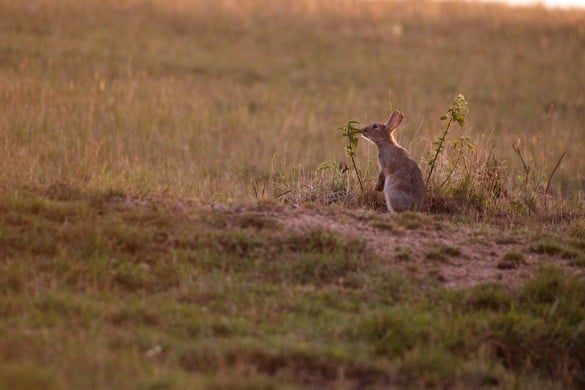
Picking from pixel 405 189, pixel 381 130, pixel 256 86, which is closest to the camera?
pixel 405 189

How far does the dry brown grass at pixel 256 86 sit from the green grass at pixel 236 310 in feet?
4.09

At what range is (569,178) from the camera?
1405cm

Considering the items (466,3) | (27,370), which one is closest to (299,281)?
(27,370)

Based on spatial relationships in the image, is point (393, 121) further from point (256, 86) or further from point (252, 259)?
point (256, 86)

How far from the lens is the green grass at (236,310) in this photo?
18.7 feet

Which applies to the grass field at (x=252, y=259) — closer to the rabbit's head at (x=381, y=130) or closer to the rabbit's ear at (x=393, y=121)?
the rabbit's head at (x=381, y=130)

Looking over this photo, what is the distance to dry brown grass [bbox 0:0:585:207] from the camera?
11.7 meters

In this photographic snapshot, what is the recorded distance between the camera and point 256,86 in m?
18.7

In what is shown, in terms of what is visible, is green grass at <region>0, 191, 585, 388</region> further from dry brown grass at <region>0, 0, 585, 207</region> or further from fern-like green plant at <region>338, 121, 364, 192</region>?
fern-like green plant at <region>338, 121, 364, 192</region>

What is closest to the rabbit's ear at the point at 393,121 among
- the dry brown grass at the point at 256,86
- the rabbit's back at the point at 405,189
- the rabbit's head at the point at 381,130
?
the rabbit's head at the point at 381,130

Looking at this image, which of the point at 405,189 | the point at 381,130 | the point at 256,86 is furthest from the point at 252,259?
the point at 256,86

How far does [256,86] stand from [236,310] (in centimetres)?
1256

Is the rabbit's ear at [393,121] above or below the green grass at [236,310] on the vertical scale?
above

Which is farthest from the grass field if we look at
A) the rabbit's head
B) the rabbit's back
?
the rabbit's head
